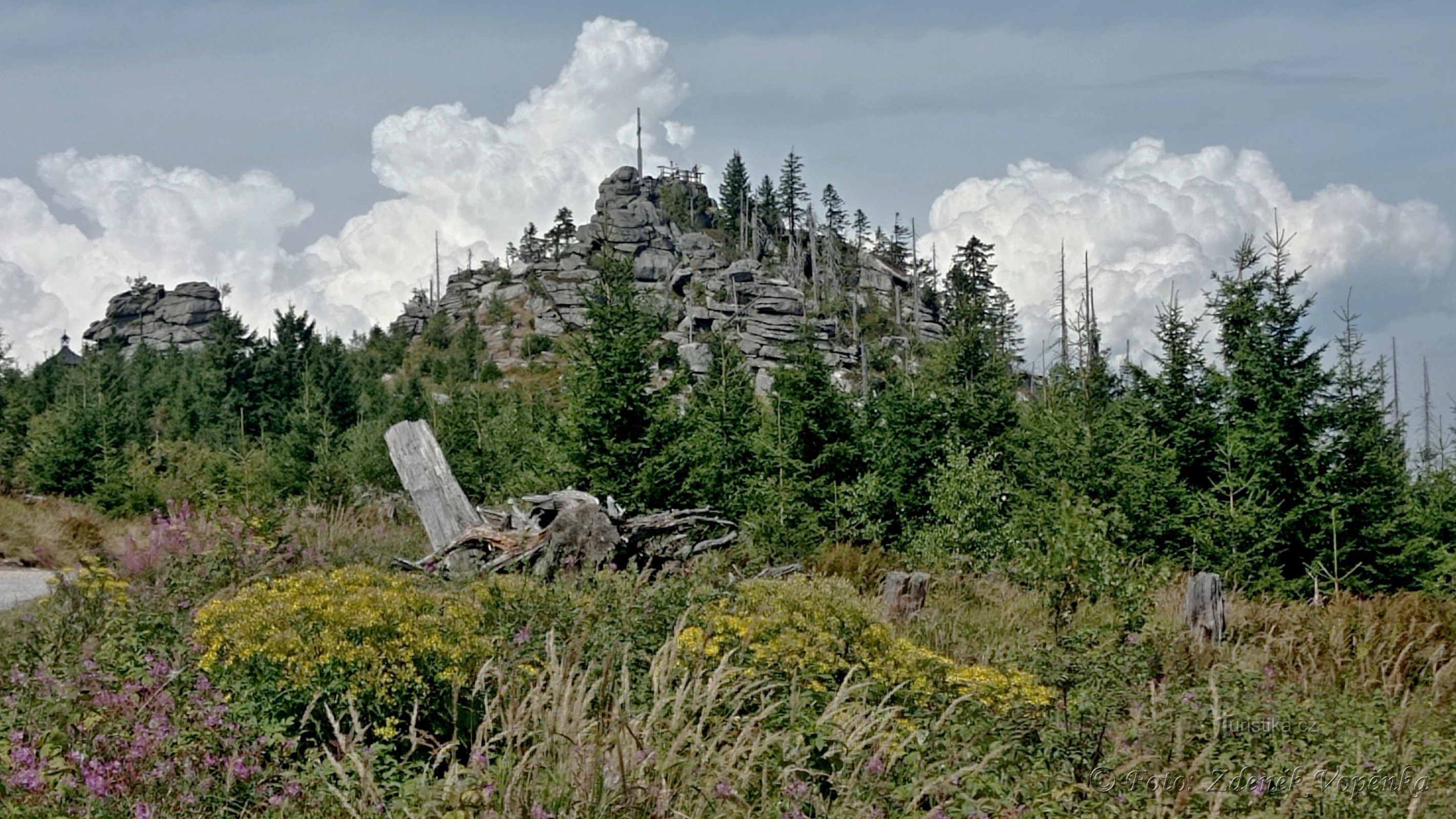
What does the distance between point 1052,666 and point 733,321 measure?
225 feet

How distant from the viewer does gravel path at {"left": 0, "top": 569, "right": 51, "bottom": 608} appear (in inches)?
391

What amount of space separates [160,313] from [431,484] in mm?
86949

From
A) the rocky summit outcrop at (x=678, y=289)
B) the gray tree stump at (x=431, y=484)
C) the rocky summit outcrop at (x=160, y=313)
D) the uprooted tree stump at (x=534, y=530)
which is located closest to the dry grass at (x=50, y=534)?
the gray tree stump at (x=431, y=484)

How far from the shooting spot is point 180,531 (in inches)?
410

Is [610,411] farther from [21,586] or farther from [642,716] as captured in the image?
[642,716]

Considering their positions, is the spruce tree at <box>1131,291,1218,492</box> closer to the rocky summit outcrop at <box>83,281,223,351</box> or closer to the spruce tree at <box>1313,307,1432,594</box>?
the spruce tree at <box>1313,307,1432,594</box>

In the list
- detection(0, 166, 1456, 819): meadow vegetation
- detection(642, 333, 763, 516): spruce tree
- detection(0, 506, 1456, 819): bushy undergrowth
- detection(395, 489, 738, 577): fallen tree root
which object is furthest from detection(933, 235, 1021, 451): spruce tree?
detection(0, 506, 1456, 819): bushy undergrowth

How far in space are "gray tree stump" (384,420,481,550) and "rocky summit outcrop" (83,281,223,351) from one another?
264ft

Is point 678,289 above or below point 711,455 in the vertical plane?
above

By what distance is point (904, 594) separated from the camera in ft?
29.1

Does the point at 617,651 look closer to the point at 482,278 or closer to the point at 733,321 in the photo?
the point at 733,321

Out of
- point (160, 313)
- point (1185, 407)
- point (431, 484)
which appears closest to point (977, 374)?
point (1185, 407)

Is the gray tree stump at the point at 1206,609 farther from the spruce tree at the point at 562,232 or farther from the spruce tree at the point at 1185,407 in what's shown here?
the spruce tree at the point at 562,232

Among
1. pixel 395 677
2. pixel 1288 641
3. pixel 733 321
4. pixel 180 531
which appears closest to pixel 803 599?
pixel 395 677
